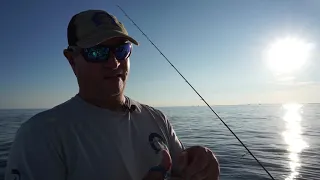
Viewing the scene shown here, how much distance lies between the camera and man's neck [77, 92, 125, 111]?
2.41 meters

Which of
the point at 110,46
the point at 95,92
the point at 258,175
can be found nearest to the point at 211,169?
the point at 95,92

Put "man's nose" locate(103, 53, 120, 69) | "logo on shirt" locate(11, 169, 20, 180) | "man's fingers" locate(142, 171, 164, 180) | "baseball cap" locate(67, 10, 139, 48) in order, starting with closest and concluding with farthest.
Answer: "man's fingers" locate(142, 171, 164, 180), "logo on shirt" locate(11, 169, 20, 180), "baseball cap" locate(67, 10, 139, 48), "man's nose" locate(103, 53, 120, 69)

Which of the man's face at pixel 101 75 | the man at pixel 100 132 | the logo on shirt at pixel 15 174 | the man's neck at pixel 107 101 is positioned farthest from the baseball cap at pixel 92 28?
the logo on shirt at pixel 15 174

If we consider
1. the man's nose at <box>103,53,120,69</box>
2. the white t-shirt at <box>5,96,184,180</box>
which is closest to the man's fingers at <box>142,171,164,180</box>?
the white t-shirt at <box>5,96,184,180</box>

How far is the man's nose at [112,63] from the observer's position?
2.42 meters

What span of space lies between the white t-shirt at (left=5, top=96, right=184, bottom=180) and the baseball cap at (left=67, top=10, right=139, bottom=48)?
52 cm

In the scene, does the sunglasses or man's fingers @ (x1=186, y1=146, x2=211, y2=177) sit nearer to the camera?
man's fingers @ (x1=186, y1=146, x2=211, y2=177)

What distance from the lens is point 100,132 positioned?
7.29 feet

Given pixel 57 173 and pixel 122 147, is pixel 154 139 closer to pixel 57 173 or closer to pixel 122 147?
pixel 122 147

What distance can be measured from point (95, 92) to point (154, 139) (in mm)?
703

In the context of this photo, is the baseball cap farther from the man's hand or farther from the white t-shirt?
the man's hand

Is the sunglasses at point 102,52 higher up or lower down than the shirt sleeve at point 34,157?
higher up

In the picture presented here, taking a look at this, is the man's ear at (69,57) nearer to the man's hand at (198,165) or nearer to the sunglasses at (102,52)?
the sunglasses at (102,52)

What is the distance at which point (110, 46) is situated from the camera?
245 cm
